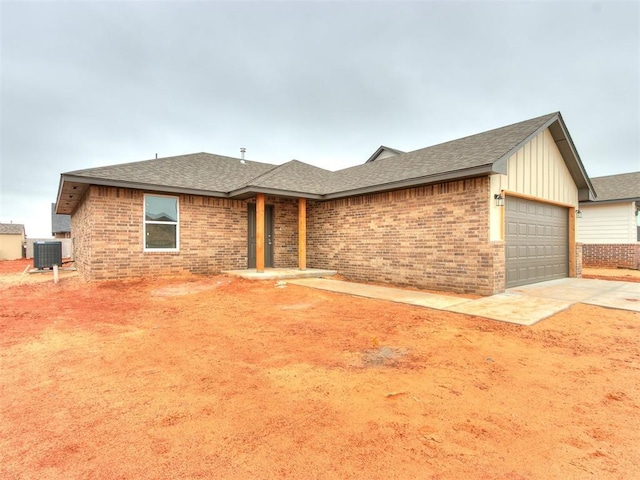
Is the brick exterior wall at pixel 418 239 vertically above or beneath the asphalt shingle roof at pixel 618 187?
beneath

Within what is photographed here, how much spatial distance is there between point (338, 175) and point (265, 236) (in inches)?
195

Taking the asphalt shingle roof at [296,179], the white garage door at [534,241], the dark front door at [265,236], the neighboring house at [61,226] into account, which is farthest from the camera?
the neighboring house at [61,226]

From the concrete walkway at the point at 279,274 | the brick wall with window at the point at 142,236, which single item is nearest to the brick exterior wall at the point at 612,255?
the concrete walkway at the point at 279,274

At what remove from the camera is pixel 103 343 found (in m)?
4.46

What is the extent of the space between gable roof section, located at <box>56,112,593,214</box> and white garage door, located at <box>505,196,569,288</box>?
1848 millimetres

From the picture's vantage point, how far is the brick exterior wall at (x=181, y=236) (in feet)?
32.2

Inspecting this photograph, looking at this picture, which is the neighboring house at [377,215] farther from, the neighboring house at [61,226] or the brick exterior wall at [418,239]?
the neighboring house at [61,226]

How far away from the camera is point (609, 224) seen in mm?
16953

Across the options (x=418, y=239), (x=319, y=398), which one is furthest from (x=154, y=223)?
(x=319, y=398)

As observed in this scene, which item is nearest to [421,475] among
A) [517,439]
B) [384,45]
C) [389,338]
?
[517,439]

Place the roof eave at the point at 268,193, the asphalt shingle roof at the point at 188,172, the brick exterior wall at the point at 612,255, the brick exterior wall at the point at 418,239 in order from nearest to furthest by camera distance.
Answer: the brick exterior wall at the point at 418,239, the asphalt shingle roof at the point at 188,172, the roof eave at the point at 268,193, the brick exterior wall at the point at 612,255

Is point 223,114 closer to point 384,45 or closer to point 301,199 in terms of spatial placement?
point 384,45

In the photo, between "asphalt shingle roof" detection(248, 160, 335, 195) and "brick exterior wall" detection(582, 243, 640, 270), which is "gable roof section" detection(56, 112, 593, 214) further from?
"brick exterior wall" detection(582, 243, 640, 270)

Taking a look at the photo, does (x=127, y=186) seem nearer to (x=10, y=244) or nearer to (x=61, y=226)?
(x=10, y=244)
